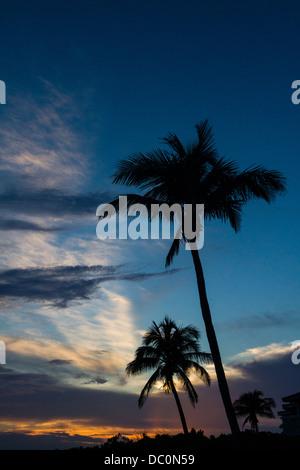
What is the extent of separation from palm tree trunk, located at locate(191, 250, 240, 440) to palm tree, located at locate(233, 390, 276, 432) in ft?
179

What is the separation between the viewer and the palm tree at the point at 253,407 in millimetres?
63750

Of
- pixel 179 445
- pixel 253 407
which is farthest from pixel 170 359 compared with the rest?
pixel 253 407

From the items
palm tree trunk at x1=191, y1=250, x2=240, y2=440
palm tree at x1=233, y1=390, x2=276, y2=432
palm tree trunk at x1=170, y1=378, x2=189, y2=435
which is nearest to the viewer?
palm tree trunk at x1=191, y1=250, x2=240, y2=440

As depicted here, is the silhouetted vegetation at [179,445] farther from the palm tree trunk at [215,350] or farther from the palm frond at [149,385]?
the palm frond at [149,385]

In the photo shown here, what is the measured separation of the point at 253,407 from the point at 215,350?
56.0 metres

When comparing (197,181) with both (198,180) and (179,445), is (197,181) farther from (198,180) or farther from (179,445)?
(179,445)

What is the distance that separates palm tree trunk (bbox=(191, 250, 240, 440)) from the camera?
1408 centimetres

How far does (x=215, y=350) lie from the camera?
49.0 ft

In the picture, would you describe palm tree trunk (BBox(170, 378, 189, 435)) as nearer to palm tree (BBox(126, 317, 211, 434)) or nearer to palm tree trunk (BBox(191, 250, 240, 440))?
palm tree (BBox(126, 317, 211, 434))

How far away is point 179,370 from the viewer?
33.8 m

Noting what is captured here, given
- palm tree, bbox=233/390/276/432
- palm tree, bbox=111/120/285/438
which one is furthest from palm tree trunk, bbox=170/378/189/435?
palm tree, bbox=233/390/276/432
